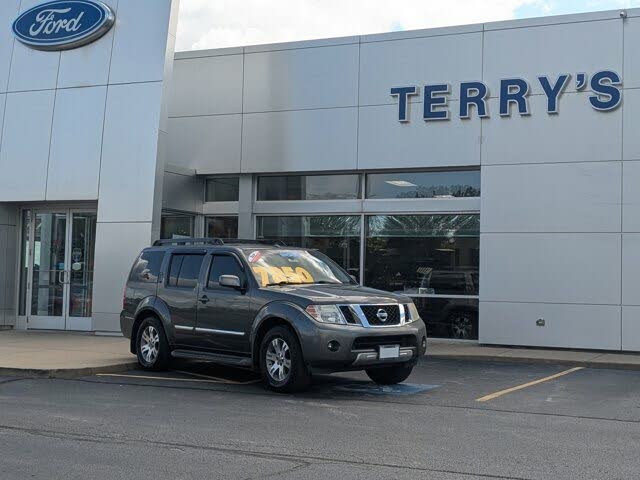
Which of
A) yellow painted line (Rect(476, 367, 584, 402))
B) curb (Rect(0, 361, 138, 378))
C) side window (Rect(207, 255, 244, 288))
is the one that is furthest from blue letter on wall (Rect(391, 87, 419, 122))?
curb (Rect(0, 361, 138, 378))

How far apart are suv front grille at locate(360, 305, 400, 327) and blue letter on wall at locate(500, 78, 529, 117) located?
7.21 metres

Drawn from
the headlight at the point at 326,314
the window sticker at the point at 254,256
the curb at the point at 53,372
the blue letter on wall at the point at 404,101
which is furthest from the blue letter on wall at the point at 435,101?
the curb at the point at 53,372

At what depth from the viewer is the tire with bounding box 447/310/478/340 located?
16141mm

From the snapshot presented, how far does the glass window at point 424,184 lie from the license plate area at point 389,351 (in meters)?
7.20

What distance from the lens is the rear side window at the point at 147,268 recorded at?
1191 cm

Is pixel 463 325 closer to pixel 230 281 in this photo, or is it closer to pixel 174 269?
pixel 174 269

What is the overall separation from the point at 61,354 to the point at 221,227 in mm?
6468

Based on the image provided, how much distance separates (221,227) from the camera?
61.6 feet

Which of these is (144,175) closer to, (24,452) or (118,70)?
(118,70)

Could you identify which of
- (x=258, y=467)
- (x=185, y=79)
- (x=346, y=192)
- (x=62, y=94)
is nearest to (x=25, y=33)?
(x=62, y=94)

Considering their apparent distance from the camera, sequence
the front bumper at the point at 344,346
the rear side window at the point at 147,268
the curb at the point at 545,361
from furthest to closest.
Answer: the curb at the point at 545,361
the rear side window at the point at 147,268
the front bumper at the point at 344,346

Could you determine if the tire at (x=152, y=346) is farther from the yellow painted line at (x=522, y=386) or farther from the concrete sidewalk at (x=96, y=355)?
the yellow painted line at (x=522, y=386)

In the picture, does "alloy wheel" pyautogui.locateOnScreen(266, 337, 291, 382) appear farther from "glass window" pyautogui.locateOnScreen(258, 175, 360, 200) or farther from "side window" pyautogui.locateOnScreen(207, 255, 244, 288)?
"glass window" pyautogui.locateOnScreen(258, 175, 360, 200)

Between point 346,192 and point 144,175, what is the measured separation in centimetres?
439
